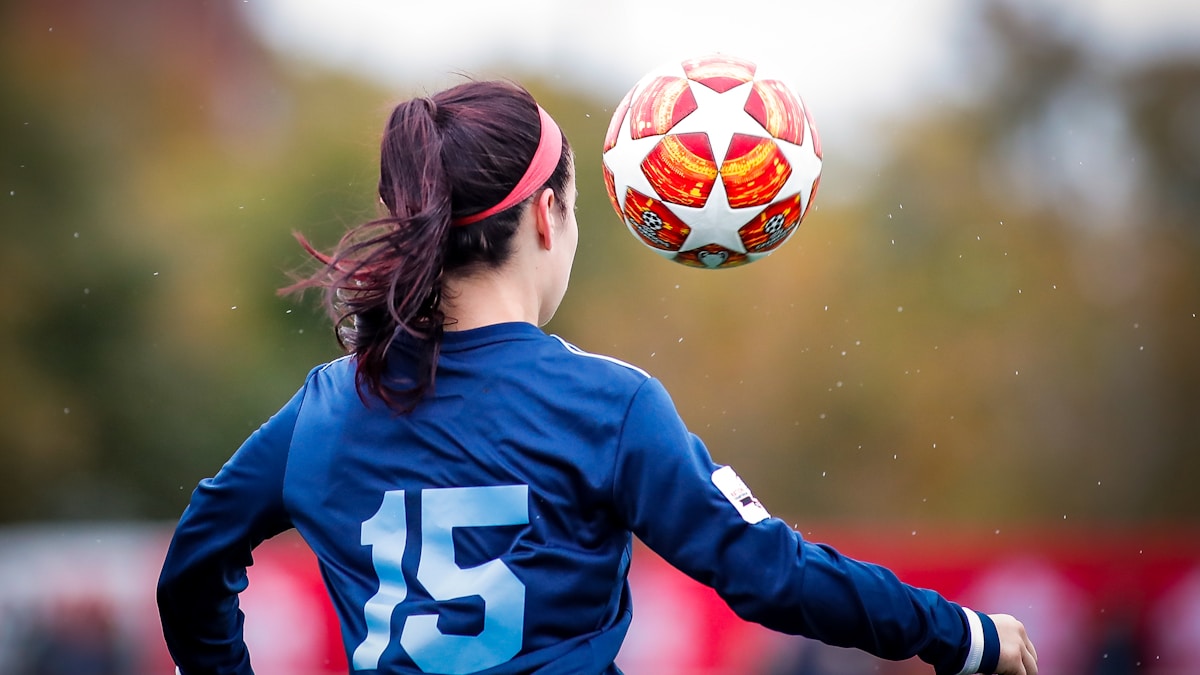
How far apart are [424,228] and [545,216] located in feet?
0.79

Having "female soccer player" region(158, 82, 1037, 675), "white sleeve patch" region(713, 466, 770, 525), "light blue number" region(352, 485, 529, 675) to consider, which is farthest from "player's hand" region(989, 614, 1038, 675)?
"light blue number" region(352, 485, 529, 675)

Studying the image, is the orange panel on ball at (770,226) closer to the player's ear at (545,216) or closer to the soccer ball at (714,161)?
the soccer ball at (714,161)

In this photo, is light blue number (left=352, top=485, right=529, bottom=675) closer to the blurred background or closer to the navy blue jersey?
the navy blue jersey

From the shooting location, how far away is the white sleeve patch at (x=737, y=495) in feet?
6.36

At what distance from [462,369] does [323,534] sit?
0.38 meters

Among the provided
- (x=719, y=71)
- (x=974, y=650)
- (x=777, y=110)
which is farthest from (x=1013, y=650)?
(x=719, y=71)

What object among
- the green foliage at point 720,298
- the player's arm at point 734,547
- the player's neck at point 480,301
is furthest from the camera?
the green foliage at point 720,298

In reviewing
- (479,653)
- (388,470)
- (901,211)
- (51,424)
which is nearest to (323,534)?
(388,470)

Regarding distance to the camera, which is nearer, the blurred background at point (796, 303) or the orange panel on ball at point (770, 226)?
the orange panel on ball at point (770, 226)

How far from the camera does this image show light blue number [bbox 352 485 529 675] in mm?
1948

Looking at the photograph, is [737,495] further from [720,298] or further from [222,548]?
[720,298]

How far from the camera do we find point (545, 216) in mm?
2133

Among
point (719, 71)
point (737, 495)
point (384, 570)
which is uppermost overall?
point (719, 71)

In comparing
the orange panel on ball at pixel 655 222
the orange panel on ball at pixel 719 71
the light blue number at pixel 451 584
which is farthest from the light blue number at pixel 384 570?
the orange panel on ball at pixel 719 71
